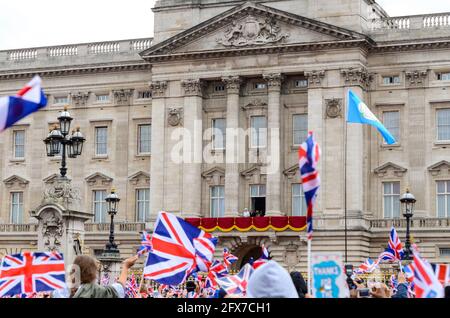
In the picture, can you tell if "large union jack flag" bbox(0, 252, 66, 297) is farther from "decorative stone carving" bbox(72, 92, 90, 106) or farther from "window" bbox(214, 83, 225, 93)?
"decorative stone carving" bbox(72, 92, 90, 106)

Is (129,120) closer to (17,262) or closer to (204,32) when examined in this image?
(204,32)

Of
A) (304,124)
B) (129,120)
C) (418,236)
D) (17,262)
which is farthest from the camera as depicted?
(129,120)

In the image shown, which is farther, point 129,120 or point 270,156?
point 129,120

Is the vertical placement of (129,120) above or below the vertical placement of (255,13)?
below

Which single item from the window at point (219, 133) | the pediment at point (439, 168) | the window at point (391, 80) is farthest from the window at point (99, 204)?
the pediment at point (439, 168)

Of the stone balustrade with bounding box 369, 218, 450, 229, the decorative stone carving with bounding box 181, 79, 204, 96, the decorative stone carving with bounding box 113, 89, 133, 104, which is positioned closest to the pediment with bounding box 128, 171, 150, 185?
the decorative stone carving with bounding box 113, 89, 133, 104

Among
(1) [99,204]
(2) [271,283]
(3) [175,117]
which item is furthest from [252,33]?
(2) [271,283]

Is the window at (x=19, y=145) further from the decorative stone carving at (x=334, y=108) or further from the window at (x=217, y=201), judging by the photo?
the decorative stone carving at (x=334, y=108)

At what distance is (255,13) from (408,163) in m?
12.9

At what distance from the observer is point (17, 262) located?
18.2 m

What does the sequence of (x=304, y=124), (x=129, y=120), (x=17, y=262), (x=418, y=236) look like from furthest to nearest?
(x=129, y=120) < (x=304, y=124) < (x=418, y=236) < (x=17, y=262)

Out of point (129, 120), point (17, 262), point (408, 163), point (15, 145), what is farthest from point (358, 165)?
point (17, 262)

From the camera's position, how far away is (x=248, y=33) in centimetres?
6475

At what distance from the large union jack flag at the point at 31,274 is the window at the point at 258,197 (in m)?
46.9
